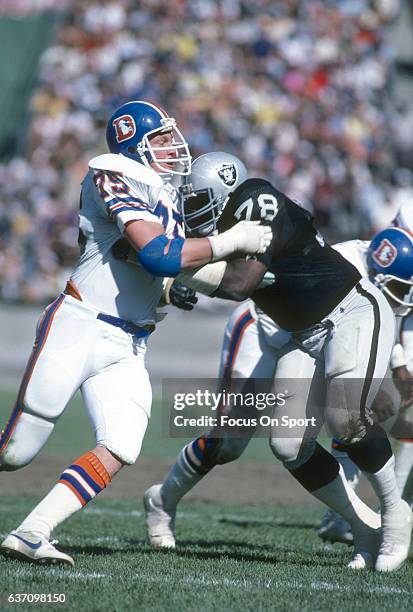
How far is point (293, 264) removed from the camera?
452 cm

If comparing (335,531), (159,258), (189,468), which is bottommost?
(335,531)

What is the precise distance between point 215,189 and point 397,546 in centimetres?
178

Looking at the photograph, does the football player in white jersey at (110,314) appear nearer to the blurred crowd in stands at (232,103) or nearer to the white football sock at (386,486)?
the white football sock at (386,486)

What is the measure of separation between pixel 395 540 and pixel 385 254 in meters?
1.39

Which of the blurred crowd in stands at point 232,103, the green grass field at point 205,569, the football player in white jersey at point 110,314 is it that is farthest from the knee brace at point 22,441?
the blurred crowd in stands at point 232,103

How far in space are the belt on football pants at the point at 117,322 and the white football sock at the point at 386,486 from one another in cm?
121

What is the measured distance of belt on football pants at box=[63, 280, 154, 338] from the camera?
14.1ft

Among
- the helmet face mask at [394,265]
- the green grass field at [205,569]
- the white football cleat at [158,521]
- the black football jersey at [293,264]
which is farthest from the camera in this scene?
the white football cleat at [158,521]

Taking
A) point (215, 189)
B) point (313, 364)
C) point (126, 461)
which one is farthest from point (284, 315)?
point (126, 461)

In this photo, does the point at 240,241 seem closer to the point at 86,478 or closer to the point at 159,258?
the point at 159,258

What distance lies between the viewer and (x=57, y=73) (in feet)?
50.7

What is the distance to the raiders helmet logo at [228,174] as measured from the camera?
4512 mm

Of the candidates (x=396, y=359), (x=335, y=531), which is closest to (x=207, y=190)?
(x=396, y=359)

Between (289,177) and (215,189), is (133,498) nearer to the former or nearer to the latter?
(215,189)
